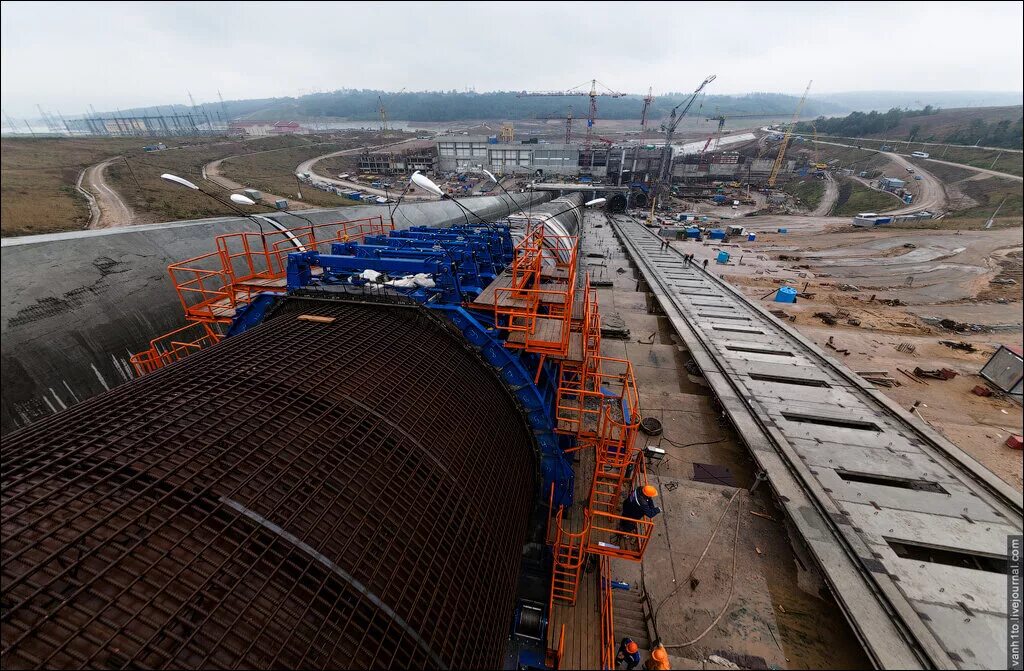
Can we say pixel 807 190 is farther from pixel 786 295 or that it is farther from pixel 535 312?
pixel 535 312

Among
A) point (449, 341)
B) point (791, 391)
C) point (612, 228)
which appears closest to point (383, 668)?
point (449, 341)

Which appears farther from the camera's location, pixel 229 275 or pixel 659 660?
pixel 229 275

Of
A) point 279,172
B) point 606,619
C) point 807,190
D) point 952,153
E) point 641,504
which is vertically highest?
point 952,153

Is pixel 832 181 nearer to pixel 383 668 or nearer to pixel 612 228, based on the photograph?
pixel 612 228

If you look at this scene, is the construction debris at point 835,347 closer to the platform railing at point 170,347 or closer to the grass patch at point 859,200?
the platform railing at point 170,347

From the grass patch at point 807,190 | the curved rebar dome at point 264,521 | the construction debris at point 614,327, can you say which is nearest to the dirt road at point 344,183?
the construction debris at point 614,327

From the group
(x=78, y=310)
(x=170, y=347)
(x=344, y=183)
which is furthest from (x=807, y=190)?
(x=78, y=310)

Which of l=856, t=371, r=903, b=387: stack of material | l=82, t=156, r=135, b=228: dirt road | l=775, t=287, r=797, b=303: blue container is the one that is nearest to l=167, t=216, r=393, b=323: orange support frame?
l=82, t=156, r=135, b=228: dirt road
